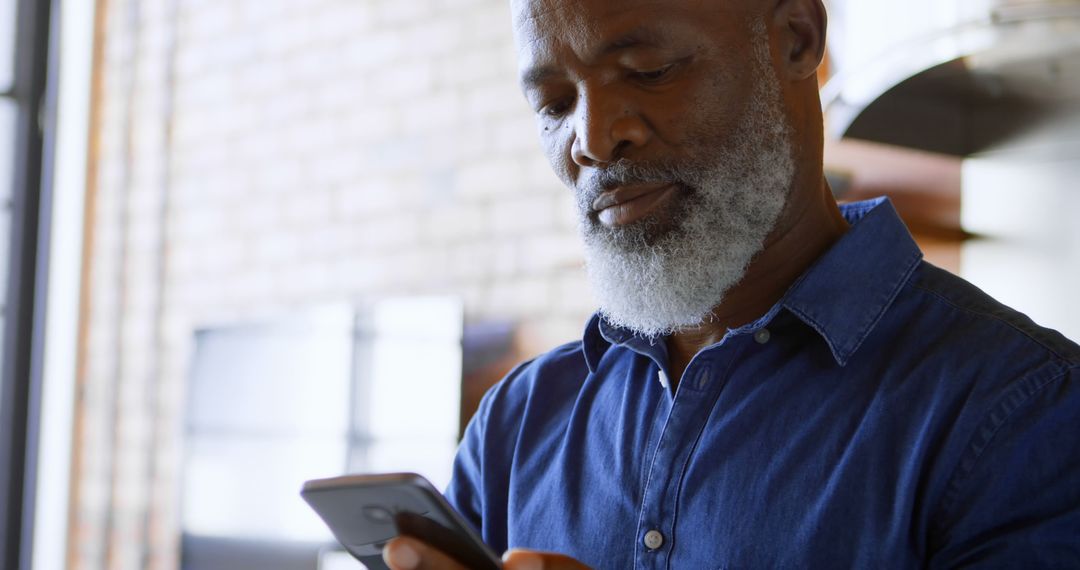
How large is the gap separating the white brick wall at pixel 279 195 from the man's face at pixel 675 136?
116 cm

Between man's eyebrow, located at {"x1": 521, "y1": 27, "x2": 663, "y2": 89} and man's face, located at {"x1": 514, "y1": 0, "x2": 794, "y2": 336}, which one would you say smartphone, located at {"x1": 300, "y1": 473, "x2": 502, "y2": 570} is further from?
man's eyebrow, located at {"x1": 521, "y1": 27, "x2": 663, "y2": 89}

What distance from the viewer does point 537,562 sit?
805 mm

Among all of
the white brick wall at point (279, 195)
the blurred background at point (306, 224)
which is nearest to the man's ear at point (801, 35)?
the blurred background at point (306, 224)

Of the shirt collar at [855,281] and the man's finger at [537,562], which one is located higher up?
the shirt collar at [855,281]

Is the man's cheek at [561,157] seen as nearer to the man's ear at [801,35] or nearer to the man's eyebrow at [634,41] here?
the man's eyebrow at [634,41]

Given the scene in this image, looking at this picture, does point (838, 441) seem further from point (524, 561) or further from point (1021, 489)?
point (524, 561)

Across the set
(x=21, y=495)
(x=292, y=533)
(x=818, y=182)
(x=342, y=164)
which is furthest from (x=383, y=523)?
(x=21, y=495)

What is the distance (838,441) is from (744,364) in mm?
126

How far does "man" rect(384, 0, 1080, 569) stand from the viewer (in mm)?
849

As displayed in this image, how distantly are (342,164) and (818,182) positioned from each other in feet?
6.18

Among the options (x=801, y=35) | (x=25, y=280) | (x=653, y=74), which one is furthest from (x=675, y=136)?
(x=25, y=280)

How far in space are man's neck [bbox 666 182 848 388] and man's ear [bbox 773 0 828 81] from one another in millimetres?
127

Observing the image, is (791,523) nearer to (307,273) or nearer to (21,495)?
(307,273)

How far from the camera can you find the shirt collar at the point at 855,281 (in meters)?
0.96
